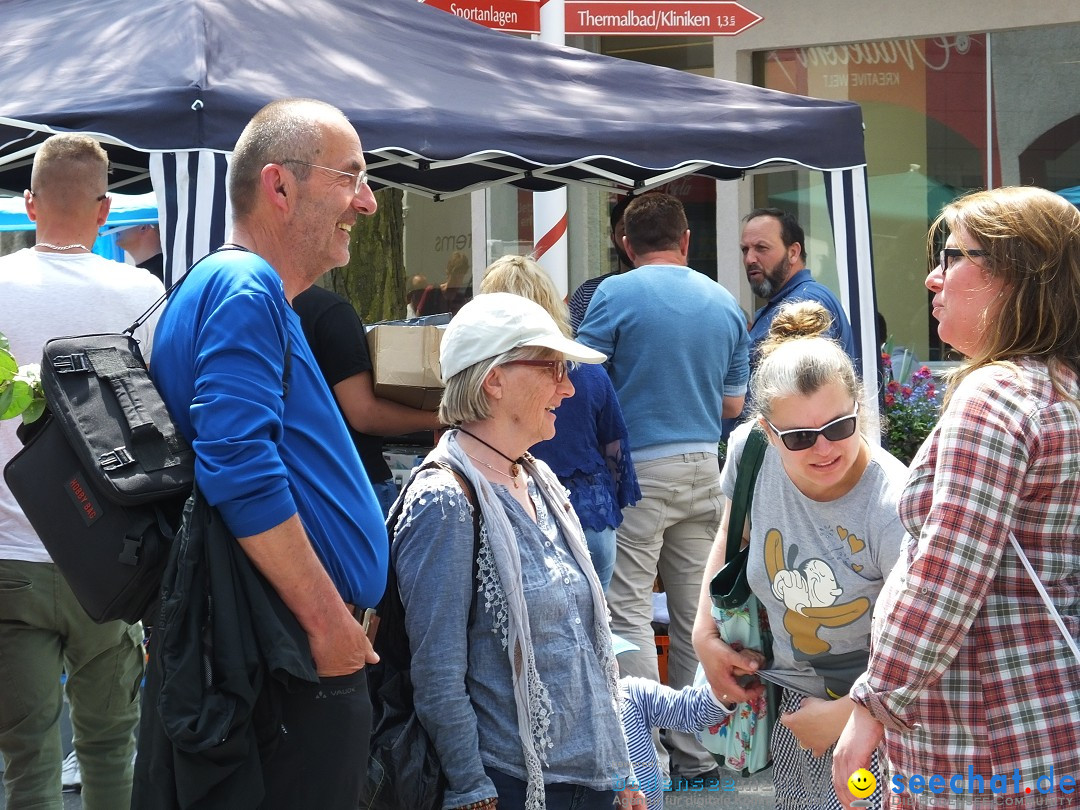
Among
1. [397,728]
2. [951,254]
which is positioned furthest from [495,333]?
[951,254]

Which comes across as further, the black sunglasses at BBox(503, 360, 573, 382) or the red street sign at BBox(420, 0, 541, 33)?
the red street sign at BBox(420, 0, 541, 33)

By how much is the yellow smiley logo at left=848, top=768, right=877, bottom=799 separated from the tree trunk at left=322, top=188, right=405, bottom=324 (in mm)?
5686

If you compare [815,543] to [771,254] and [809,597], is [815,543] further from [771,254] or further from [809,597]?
[771,254]

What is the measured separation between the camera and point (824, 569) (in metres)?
2.92

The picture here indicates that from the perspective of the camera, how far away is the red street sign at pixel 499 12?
253 inches

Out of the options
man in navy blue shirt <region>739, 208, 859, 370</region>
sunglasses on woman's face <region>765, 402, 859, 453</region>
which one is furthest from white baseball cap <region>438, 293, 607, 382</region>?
man in navy blue shirt <region>739, 208, 859, 370</region>

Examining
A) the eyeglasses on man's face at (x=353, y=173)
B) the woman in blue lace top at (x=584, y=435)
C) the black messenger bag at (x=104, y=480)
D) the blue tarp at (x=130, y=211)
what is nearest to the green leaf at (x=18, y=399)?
the black messenger bag at (x=104, y=480)

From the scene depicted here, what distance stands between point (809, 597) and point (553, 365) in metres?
0.81

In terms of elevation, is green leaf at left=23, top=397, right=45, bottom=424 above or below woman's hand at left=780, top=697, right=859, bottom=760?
above

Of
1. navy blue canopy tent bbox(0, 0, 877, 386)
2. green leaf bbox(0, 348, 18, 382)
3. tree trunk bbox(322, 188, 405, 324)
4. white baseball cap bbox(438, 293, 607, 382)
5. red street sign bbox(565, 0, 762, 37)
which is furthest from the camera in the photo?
tree trunk bbox(322, 188, 405, 324)

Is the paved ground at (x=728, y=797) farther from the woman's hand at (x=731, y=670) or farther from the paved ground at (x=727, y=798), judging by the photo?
the woman's hand at (x=731, y=670)

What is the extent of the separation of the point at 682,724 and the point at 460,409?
1.13m

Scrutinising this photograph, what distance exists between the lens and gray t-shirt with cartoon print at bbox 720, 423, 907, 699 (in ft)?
9.50

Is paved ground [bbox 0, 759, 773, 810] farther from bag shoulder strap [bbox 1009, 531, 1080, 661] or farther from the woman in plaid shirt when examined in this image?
bag shoulder strap [bbox 1009, 531, 1080, 661]
